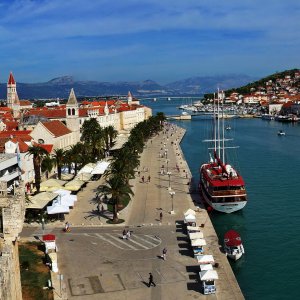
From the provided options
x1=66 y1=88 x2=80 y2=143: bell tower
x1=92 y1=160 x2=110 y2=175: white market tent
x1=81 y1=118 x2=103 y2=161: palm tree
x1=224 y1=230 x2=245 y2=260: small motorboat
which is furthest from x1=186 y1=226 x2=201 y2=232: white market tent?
x1=66 y1=88 x2=80 y2=143: bell tower

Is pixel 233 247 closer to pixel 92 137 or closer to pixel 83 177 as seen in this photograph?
pixel 83 177

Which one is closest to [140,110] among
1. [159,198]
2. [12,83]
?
[12,83]

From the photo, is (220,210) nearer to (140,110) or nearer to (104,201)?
(104,201)

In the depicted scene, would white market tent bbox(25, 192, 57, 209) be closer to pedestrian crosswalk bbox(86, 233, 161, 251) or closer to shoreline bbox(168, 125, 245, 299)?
pedestrian crosswalk bbox(86, 233, 161, 251)

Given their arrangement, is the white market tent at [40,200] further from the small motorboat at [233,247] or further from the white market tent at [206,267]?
the white market tent at [206,267]

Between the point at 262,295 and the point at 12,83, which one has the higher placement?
the point at 12,83
